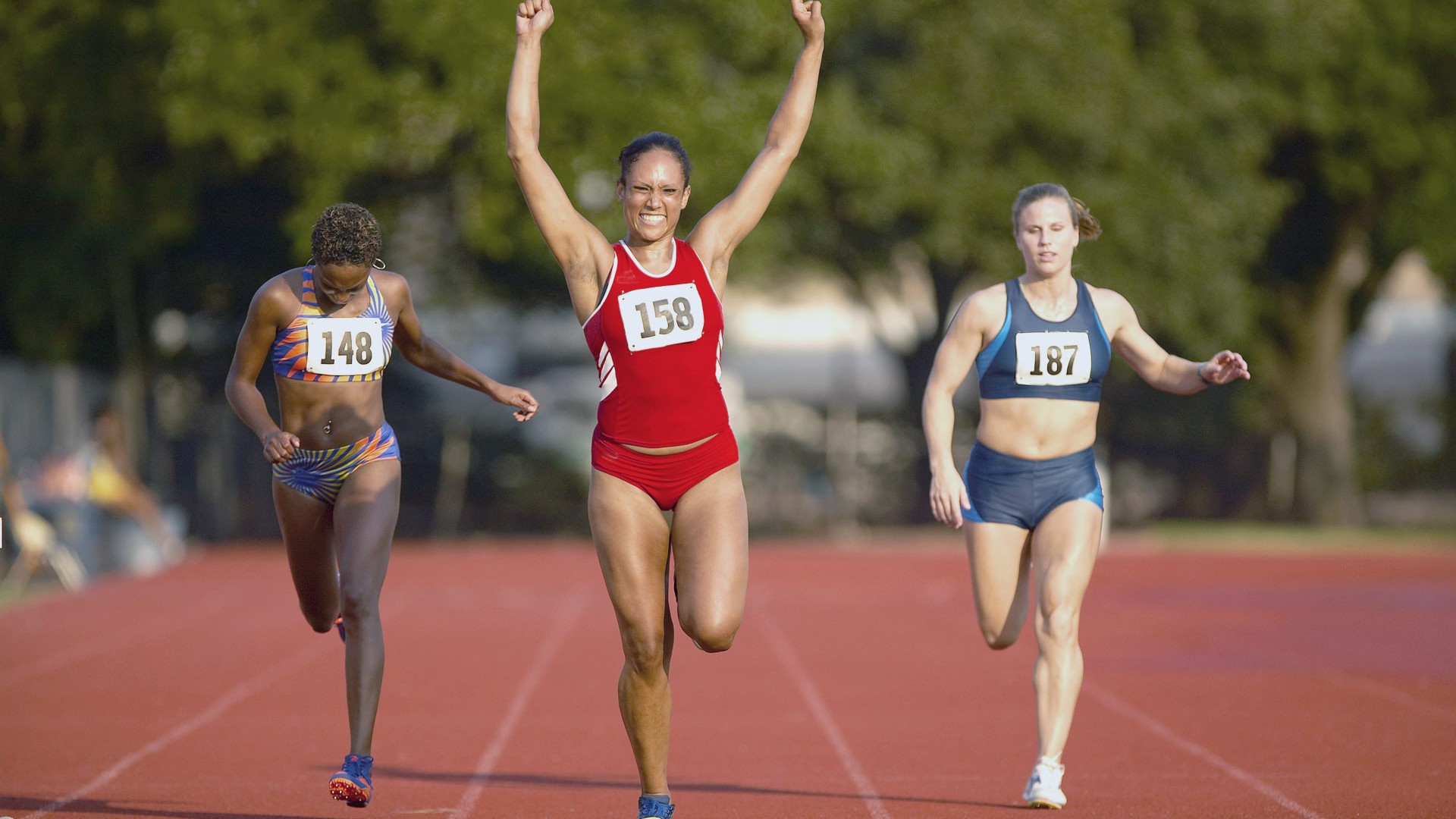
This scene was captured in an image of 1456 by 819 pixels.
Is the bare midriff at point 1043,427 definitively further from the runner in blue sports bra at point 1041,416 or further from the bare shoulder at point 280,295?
the bare shoulder at point 280,295

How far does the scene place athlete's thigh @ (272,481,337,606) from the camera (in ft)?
22.3

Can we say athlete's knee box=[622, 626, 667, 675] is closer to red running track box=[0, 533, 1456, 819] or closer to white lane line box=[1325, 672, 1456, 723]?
red running track box=[0, 533, 1456, 819]

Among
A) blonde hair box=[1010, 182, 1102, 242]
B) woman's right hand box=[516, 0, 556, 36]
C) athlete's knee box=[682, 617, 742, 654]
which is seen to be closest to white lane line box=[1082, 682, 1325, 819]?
blonde hair box=[1010, 182, 1102, 242]

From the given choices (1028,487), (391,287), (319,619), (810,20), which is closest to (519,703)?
(319,619)

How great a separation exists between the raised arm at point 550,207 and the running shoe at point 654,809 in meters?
1.56

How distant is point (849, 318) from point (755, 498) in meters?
13.1

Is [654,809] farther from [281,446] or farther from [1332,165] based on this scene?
[1332,165]

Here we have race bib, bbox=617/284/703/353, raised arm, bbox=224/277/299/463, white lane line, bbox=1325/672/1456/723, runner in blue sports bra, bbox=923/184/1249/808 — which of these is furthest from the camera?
white lane line, bbox=1325/672/1456/723

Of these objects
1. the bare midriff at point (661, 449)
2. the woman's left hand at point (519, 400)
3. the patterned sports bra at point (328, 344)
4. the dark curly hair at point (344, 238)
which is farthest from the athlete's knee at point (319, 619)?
the bare midriff at point (661, 449)

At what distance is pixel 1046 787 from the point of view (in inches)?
265

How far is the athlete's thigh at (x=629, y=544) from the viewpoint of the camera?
5809 mm

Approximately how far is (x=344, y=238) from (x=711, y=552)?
1.78 meters

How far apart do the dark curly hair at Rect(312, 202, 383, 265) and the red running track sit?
204 centimetres

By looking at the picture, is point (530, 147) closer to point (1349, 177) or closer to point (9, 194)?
point (9, 194)
